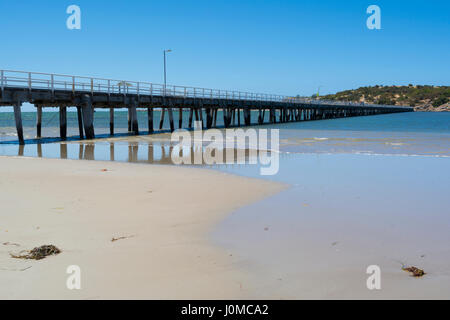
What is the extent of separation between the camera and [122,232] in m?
5.86

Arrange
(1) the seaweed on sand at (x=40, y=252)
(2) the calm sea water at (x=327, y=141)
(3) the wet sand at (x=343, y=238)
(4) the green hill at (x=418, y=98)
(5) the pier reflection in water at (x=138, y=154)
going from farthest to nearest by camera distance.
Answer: (4) the green hill at (x=418, y=98) < (2) the calm sea water at (x=327, y=141) < (5) the pier reflection in water at (x=138, y=154) < (1) the seaweed on sand at (x=40, y=252) < (3) the wet sand at (x=343, y=238)

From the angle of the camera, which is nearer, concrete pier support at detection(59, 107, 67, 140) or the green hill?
concrete pier support at detection(59, 107, 67, 140)

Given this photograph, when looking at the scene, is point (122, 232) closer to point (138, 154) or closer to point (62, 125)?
point (138, 154)

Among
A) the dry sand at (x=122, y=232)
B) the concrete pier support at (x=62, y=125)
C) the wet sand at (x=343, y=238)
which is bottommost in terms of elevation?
the wet sand at (x=343, y=238)

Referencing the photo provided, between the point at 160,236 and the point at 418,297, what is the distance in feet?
10.3

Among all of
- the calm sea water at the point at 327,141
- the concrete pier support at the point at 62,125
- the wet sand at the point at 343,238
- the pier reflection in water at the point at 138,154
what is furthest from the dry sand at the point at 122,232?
the concrete pier support at the point at 62,125

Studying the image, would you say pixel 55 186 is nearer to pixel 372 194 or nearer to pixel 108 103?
pixel 372 194

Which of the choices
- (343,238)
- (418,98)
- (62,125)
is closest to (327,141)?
(62,125)

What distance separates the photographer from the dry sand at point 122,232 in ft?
13.4

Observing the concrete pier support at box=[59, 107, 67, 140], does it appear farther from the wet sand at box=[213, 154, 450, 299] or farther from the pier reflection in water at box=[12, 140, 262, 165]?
the wet sand at box=[213, 154, 450, 299]

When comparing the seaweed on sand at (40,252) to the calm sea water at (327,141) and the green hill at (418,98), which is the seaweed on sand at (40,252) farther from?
the green hill at (418,98)

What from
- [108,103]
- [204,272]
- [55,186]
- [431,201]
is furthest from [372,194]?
[108,103]

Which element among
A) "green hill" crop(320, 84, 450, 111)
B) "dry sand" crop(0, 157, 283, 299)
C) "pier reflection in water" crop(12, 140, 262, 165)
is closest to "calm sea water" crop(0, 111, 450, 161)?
"pier reflection in water" crop(12, 140, 262, 165)

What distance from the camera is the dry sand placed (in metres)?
4.07
